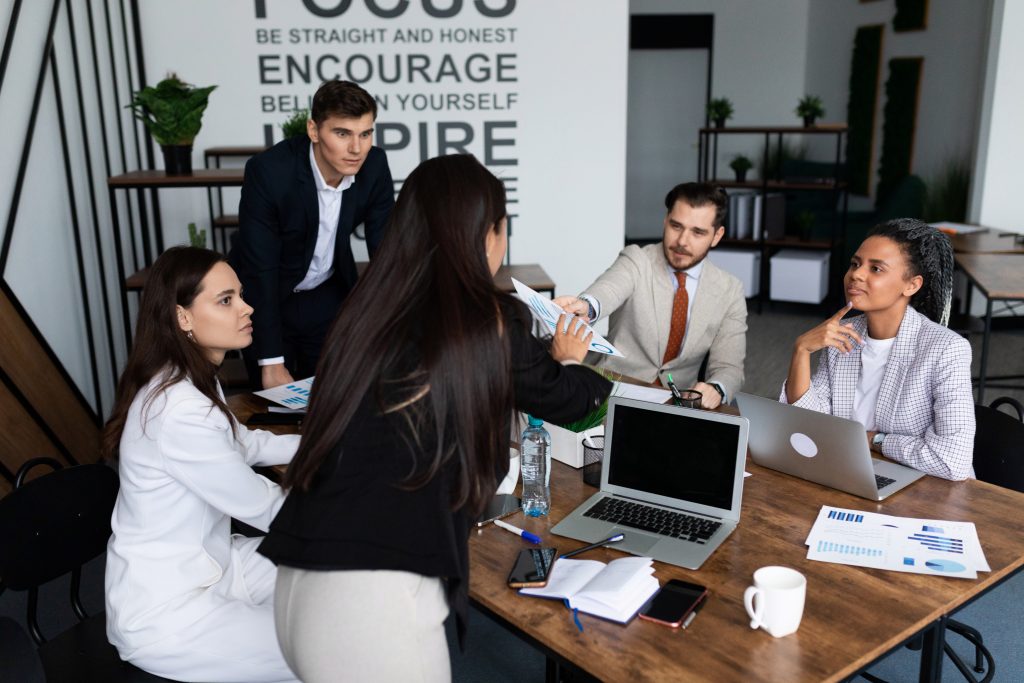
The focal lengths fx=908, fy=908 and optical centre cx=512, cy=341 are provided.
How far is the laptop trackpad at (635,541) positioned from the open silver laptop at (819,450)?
434 mm

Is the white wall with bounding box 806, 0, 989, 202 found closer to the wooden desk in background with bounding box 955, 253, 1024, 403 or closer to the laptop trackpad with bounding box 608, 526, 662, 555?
the wooden desk in background with bounding box 955, 253, 1024, 403

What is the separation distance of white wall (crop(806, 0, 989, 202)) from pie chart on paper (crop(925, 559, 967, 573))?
5.53 meters

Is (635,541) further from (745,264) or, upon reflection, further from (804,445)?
(745,264)

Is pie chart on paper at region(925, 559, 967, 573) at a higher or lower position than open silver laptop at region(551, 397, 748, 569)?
lower

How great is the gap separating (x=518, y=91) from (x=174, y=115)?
185 centimetres

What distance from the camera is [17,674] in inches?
62.6

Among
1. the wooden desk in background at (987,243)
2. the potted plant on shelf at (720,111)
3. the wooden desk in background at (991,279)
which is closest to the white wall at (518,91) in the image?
the wooden desk in background at (991,279)

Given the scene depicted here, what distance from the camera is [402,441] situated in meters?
1.36

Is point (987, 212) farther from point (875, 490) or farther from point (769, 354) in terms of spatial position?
point (875, 490)

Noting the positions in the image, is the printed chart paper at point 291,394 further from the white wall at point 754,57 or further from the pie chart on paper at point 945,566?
the white wall at point 754,57

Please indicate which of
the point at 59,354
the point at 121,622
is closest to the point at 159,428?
the point at 121,622

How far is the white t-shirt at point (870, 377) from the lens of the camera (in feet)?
7.89

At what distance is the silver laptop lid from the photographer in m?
1.84

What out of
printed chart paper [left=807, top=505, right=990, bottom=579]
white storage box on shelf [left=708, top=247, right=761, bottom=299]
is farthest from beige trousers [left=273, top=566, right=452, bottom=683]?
white storage box on shelf [left=708, top=247, right=761, bottom=299]
